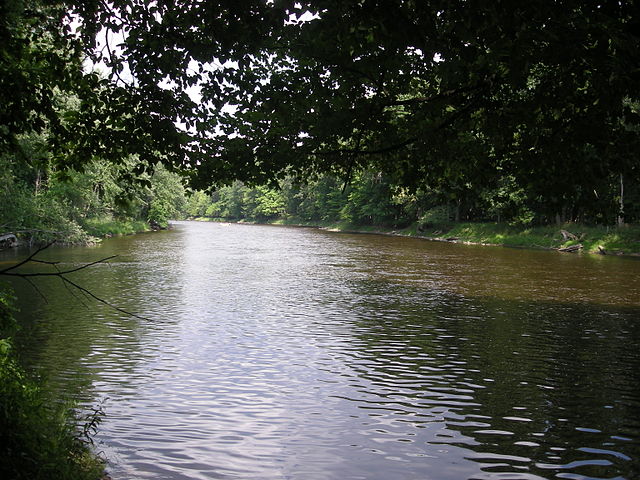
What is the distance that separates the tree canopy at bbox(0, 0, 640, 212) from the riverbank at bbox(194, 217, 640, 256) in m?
36.5

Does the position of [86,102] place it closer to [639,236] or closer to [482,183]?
[482,183]

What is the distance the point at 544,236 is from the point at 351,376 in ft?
140

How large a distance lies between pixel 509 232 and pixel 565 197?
48.5 meters

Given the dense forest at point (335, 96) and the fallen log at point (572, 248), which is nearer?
the dense forest at point (335, 96)

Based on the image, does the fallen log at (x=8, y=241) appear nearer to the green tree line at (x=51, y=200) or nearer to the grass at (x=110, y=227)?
the green tree line at (x=51, y=200)

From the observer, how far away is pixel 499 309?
66.7 ft

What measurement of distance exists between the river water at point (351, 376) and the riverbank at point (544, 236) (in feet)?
62.4

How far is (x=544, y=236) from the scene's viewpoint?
5022 cm

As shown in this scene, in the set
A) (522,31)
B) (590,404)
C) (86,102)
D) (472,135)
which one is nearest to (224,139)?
(86,102)

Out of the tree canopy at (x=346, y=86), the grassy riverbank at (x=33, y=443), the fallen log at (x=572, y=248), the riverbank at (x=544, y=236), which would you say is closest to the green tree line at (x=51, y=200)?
the tree canopy at (x=346, y=86)

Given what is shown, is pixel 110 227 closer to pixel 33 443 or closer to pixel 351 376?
pixel 351 376

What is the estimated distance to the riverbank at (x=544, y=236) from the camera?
41812mm

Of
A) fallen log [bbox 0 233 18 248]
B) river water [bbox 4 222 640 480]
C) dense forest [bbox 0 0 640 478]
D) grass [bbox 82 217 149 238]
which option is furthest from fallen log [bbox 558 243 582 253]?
fallen log [bbox 0 233 18 248]

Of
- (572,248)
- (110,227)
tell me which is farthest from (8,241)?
(572,248)
